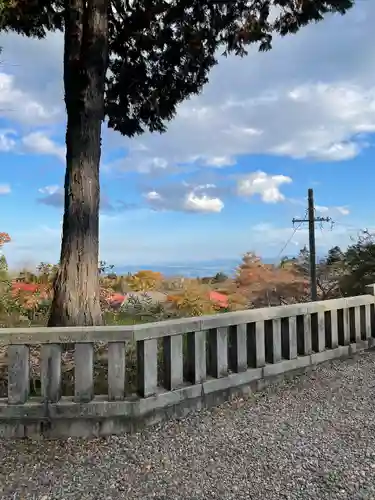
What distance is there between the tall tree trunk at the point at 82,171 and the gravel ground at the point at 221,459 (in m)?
2.03

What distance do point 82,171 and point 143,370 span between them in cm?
263

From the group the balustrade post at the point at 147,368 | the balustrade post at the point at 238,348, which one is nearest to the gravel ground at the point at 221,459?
the balustrade post at the point at 147,368

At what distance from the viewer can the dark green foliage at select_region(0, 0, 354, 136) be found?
6.93 m

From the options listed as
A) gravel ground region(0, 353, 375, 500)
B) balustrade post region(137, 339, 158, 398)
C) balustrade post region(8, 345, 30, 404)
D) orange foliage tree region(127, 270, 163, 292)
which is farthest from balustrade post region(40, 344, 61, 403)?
orange foliage tree region(127, 270, 163, 292)

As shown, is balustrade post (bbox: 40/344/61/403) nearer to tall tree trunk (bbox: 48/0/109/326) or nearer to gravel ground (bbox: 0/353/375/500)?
gravel ground (bbox: 0/353/375/500)

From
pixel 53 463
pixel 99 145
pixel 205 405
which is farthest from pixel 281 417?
pixel 99 145

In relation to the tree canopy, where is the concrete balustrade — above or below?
below

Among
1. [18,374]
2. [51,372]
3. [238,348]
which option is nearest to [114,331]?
[51,372]

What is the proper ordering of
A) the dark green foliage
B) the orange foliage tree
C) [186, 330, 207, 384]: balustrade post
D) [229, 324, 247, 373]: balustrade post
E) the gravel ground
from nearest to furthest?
the gravel ground → [186, 330, 207, 384]: balustrade post → [229, 324, 247, 373]: balustrade post → the dark green foliage → the orange foliage tree

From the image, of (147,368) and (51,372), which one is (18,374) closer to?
(51,372)

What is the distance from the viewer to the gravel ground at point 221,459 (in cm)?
273

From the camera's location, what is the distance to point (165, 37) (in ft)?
24.2

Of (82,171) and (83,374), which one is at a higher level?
(82,171)

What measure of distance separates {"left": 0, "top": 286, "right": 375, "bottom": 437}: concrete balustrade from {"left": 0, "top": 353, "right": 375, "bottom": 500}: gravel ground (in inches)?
5.6
